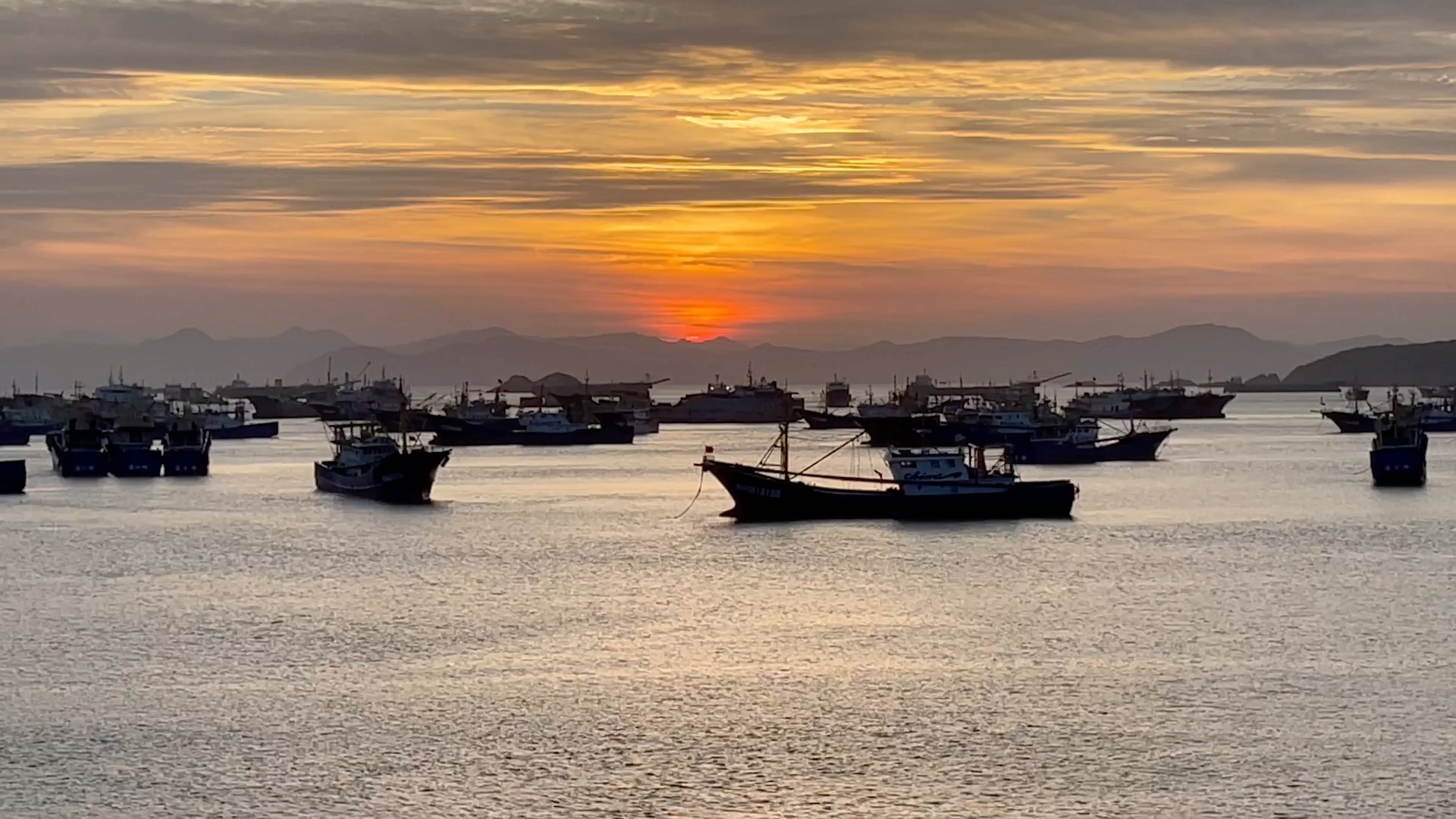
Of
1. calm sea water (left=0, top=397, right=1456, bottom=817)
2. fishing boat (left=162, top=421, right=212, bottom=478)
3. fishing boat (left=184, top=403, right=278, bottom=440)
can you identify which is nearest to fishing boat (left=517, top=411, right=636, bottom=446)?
fishing boat (left=184, top=403, right=278, bottom=440)

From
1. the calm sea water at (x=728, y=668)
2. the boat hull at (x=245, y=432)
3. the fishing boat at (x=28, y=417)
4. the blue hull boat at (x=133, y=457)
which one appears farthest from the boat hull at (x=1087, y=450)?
the boat hull at (x=245, y=432)

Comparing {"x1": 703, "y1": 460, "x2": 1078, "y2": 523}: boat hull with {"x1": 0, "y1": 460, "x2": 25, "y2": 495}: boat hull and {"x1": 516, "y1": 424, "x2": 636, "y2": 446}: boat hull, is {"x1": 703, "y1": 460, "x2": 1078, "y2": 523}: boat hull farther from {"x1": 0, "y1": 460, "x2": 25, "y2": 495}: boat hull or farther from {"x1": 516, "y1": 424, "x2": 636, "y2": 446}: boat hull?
{"x1": 516, "y1": 424, "x2": 636, "y2": 446}: boat hull

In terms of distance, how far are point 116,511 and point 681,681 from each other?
48.8 meters

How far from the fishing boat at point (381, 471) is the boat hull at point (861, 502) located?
51.8ft

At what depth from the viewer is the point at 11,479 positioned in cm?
9106

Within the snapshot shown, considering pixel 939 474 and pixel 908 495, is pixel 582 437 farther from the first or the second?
pixel 908 495

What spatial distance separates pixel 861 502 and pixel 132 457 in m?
48.8

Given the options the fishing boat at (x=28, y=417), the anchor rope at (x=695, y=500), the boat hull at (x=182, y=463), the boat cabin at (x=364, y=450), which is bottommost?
the anchor rope at (x=695, y=500)

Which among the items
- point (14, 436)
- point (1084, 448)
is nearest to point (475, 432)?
point (14, 436)

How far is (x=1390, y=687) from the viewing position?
35219mm

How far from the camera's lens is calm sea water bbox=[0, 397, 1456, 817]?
28.0 meters

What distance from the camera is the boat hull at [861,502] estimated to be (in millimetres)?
70750

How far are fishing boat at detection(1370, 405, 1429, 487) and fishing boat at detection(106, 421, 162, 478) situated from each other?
59.6m

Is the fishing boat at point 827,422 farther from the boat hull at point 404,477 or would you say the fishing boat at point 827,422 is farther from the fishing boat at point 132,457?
the boat hull at point 404,477
